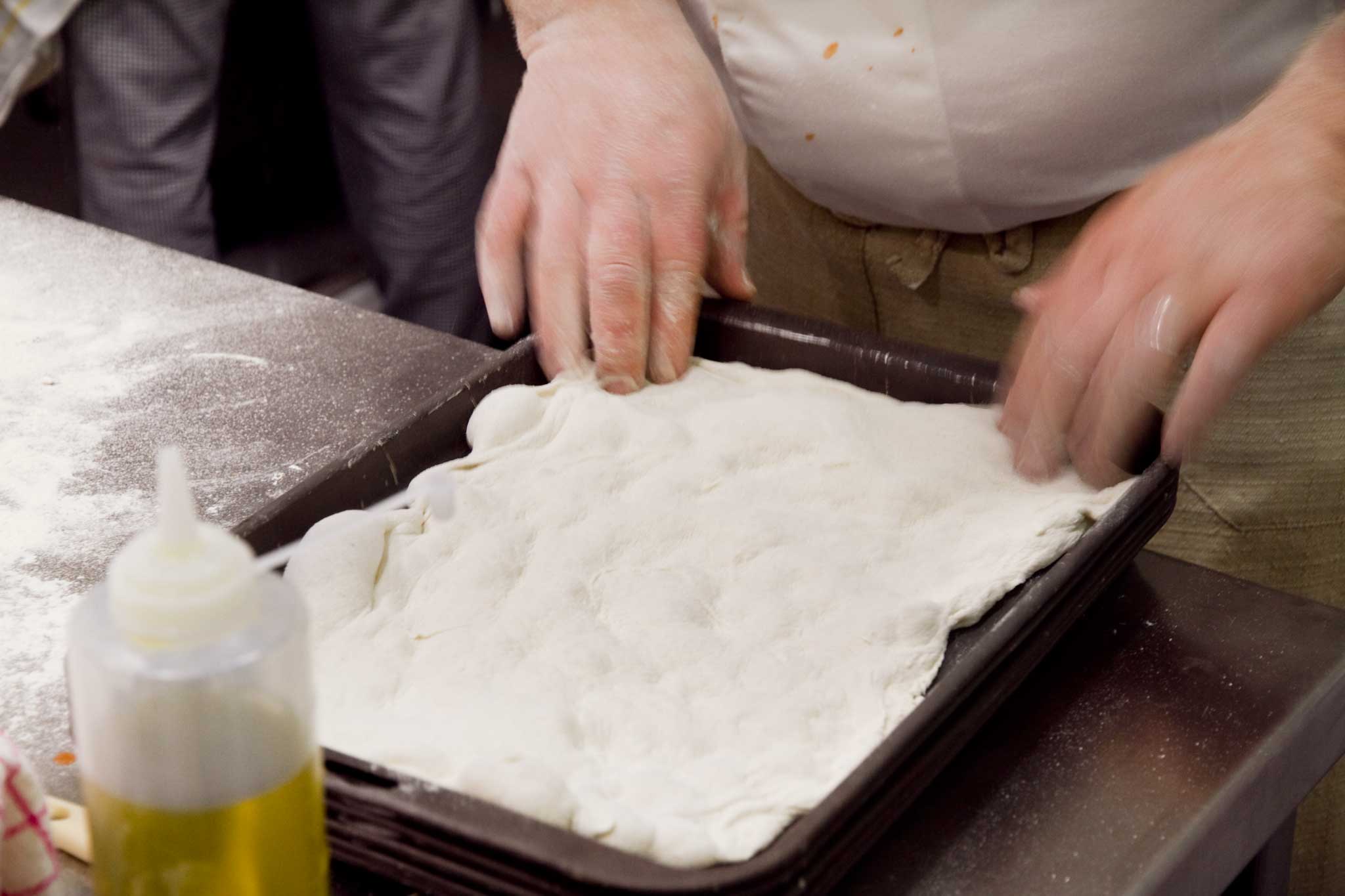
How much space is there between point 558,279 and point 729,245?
0.18m

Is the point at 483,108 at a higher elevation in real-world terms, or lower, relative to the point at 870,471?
lower

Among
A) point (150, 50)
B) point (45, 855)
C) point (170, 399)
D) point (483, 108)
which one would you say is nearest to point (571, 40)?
point (170, 399)

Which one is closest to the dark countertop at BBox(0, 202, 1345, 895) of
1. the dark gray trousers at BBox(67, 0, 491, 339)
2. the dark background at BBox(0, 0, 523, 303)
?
the dark gray trousers at BBox(67, 0, 491, 339)

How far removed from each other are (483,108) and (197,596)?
12.3 feet

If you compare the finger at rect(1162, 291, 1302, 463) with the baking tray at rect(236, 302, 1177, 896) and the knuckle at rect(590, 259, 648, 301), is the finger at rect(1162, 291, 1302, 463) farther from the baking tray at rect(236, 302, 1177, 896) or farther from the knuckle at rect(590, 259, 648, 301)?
the knuckle at rect(590, 259, 648, 301)

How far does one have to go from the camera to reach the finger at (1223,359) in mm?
977

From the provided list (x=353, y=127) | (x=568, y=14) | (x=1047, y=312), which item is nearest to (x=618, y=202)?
(x=568, y=14)

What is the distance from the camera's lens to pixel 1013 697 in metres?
0.93

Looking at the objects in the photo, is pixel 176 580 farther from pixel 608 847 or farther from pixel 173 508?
pixel 608 847

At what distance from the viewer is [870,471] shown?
1094mm

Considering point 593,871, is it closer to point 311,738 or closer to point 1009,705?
point 311,738

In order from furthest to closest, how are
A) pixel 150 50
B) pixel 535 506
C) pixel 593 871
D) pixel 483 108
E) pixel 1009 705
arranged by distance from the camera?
pixel 483 108
pixel 150 50
pixel 535 506
pixel 1009 705
pixel 593 871

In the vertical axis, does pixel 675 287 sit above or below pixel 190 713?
below

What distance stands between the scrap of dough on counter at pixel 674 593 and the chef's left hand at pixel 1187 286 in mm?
54
